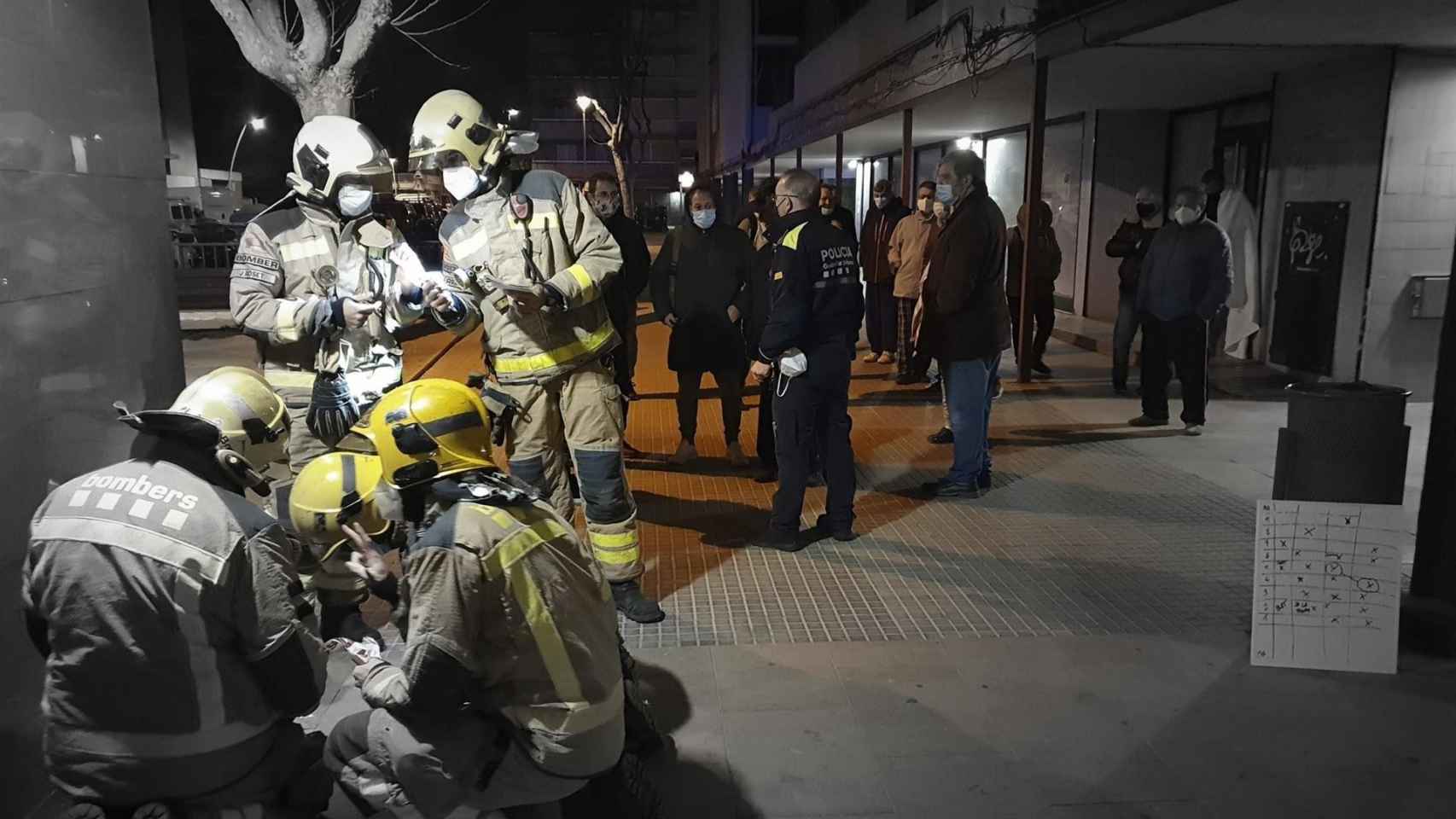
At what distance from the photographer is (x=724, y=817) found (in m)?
3.03

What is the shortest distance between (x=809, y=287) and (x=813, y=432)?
820mm

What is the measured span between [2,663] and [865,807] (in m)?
2.44

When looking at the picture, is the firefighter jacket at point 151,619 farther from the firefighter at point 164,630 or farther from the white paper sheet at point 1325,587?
the white paper sheet at point 1325,587

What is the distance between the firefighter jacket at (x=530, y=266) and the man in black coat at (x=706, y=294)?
7.76 feet

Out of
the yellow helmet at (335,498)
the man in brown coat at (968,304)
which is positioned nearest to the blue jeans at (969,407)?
the man in brown coat at (968,304)

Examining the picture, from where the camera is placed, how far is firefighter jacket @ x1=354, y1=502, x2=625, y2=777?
226 centimetres

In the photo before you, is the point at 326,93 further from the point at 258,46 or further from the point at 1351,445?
the point at 1351,445

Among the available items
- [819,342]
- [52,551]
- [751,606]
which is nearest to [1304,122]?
[819,342]

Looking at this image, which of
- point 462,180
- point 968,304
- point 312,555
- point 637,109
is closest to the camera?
point 312,555

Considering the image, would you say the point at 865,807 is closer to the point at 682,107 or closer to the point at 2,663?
the point at 2,663

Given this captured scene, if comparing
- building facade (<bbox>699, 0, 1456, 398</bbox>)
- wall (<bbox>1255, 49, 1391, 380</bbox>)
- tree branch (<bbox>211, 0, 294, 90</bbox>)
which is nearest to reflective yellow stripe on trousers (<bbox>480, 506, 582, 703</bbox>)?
building facade (<bbox>699, 0, 1456, 398</bbox>)

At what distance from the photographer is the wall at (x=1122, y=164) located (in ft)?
41.8

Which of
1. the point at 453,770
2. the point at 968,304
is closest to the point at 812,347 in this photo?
the point at 968,304

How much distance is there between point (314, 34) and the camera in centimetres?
927
